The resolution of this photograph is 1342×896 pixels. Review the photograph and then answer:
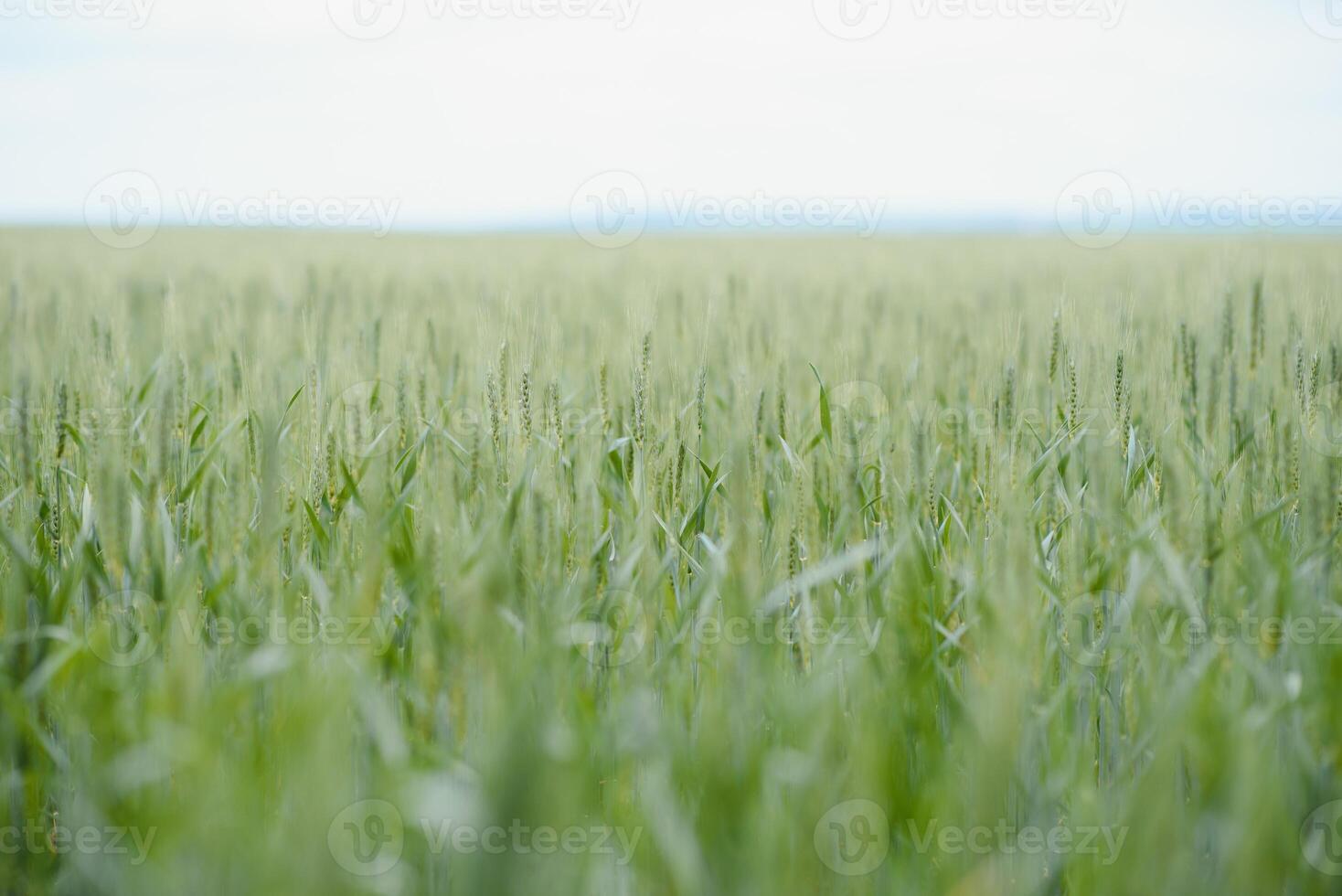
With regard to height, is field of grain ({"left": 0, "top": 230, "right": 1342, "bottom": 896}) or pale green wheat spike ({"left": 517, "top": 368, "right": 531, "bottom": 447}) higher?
pale green wheat spike ({"left": 517, "top": 368, "right": 531, "bottom": 447})

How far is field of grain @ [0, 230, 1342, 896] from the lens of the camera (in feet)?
2.83

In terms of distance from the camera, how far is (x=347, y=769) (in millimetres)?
914

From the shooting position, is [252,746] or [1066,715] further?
[1066,715]

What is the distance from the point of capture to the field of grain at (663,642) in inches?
33.9

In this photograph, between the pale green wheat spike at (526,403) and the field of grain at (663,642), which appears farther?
the pale green wheat spike at (526,403)

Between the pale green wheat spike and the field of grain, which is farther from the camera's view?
the pale green wheat spike

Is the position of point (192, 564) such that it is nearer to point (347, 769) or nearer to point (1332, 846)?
point (347, 769)

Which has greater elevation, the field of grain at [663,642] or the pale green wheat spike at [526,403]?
the pale green wheat spike at [526,403]

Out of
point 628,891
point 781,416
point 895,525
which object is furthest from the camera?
point 781,416

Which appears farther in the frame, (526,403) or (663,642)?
(526,403)

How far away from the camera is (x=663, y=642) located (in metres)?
1.38

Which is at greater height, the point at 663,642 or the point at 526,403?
the point at 526,403

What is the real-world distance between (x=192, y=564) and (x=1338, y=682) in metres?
1.44

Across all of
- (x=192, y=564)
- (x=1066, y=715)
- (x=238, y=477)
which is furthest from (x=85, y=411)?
(x=1066, y=715)
